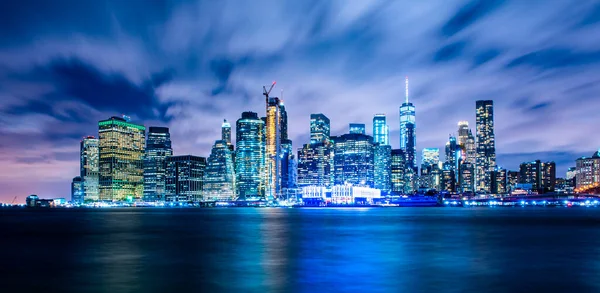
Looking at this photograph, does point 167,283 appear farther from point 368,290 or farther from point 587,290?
point 587,290

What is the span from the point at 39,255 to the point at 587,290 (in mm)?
40228

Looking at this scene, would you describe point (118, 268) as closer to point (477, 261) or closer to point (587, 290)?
point (477, 261)

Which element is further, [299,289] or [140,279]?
[140,279]

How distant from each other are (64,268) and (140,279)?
8.53 m

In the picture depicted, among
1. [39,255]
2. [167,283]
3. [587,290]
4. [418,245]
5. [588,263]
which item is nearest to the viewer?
[587,290]

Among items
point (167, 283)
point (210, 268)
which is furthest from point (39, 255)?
point (167, 283)

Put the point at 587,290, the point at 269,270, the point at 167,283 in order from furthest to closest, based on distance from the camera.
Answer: the point at 269,270
the point at 167,283
the point at 587,290

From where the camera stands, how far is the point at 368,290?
2764cm

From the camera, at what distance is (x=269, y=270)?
35625 millimetres

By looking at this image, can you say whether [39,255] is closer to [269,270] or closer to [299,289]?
[269,270]

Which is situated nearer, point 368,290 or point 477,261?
point 368,290

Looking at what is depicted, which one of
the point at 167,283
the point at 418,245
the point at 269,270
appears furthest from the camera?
the point at 418,245

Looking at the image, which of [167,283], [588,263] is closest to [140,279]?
[167,283]

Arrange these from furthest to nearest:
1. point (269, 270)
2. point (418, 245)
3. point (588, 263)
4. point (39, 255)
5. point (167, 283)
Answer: point (418, 245) → point (39, 255) → point (588, 263) → point (269, 270) → point (167, 283)
